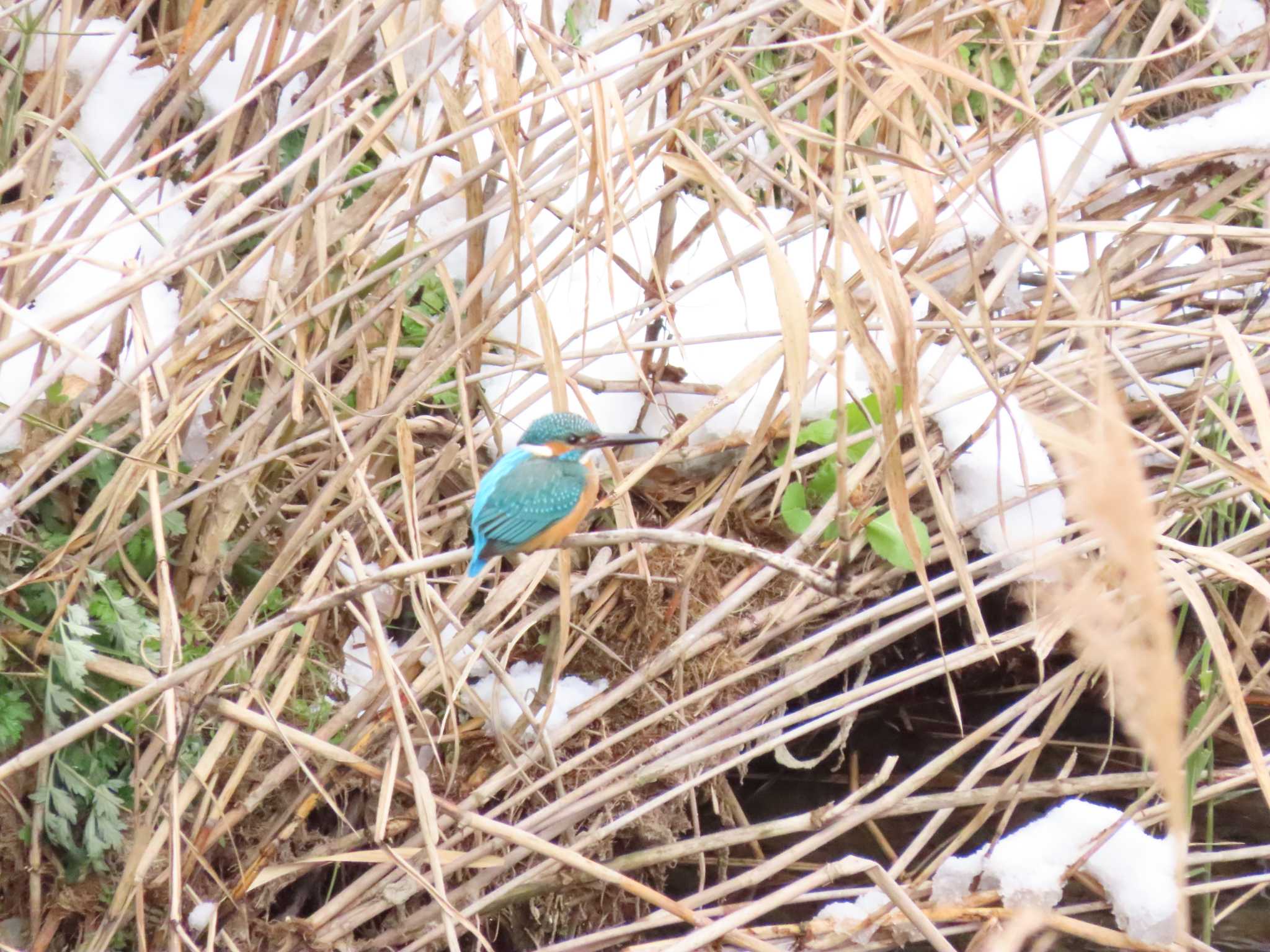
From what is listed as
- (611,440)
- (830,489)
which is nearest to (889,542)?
(830,489)

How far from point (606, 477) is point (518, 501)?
0.58 metres

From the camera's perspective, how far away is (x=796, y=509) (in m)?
2.38

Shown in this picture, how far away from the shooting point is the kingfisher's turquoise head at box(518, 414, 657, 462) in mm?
2172

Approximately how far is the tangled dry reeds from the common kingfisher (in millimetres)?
108

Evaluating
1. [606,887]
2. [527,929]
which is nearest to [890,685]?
[606,887]

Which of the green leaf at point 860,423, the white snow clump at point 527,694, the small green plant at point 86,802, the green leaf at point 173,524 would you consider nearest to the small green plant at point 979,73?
the green leaf at point 860,423

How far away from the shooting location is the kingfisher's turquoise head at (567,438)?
2172 millimetres

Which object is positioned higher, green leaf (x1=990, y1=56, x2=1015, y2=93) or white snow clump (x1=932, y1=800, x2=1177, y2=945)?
green leaf (x1=990, y1=56, x2=1015, y2=93)

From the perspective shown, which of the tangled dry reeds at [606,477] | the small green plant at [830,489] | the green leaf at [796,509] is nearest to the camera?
the tangled dry reeds at [606,477]

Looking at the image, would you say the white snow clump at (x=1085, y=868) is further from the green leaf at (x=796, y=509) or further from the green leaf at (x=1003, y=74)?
the green leaf at (x=1003, y=74)

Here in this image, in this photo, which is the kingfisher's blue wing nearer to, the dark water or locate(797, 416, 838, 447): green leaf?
locate(797, 416, 838, 447): green leaf

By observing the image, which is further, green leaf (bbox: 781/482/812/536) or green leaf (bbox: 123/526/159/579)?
green leaf (bbox: 781/482/812/536)

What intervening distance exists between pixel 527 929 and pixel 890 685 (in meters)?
0.95

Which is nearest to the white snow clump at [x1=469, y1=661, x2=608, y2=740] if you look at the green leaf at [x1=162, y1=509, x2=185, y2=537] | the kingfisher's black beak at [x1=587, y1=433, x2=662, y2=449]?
the kingfisher's black beak at [x1=587, y1=433, x2=662, y2=449]
